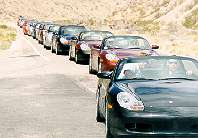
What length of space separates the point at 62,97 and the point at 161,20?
47974 millimetres

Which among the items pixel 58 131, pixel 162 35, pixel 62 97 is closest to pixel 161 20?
pixel 162 35

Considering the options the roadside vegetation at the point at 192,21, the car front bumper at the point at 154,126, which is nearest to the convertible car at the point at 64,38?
the roadside vegetation at the point at 192,21

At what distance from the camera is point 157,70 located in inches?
379

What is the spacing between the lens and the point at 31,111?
12375mm

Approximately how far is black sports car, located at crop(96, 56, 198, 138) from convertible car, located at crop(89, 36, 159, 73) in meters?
8.89

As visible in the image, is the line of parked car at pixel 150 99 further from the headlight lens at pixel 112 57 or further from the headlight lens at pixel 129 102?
the headlight lens at pixel 112 57

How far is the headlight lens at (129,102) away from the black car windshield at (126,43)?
11023 mm

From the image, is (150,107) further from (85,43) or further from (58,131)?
(85,43)

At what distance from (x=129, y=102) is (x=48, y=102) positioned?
5.83m

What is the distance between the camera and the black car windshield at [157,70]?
9461 millimetres

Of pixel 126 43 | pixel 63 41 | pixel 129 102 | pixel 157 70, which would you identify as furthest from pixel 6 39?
pixel 129 102

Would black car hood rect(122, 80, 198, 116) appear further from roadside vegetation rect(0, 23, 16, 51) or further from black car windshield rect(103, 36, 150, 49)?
roadside vegetation rect(0, 23, 16, 51)

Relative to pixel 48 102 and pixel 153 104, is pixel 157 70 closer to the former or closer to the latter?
pixel 153 104

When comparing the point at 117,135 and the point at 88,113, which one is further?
the point at 88,113
